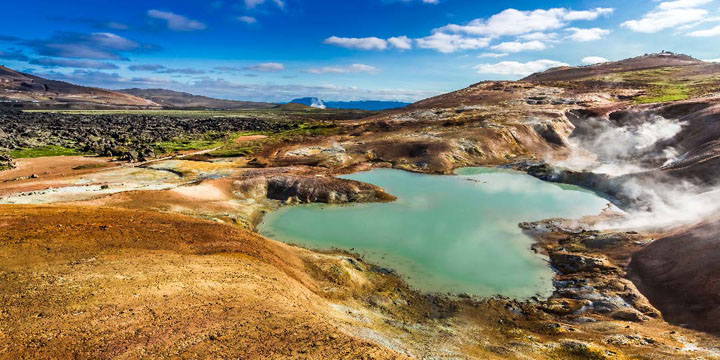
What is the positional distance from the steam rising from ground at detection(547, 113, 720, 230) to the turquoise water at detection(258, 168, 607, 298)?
5287 mm

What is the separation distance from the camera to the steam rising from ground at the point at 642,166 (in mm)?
36719

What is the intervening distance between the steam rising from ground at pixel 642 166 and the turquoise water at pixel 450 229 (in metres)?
5.29

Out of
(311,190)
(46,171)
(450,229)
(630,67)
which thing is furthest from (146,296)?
(630,67)

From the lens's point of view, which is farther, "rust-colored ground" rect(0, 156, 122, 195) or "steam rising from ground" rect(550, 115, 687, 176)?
"steam rising from ground" rect(550, 115, 687, 176)

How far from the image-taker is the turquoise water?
2983 centimetres

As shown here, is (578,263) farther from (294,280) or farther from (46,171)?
(46,171)

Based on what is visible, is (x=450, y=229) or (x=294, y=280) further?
(x=450, y=229)

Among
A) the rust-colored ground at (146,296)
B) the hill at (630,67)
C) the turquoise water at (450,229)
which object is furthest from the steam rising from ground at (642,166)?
the hill at (630,67)

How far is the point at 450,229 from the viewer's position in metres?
39.3

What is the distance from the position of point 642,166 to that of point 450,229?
44.8 metres

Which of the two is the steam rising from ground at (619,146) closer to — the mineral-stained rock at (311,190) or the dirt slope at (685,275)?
the dirt slope at (685,275)

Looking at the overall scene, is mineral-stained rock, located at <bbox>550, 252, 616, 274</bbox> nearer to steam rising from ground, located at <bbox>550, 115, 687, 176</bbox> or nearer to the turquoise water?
the turquoise water

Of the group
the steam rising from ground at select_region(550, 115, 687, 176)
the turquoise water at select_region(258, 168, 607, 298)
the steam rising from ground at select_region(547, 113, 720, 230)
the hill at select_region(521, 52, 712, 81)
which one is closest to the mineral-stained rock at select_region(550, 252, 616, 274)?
the turquoise water at select_region(258, 168, 607, 298)

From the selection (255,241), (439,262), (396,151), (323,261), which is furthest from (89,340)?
(396,151)
